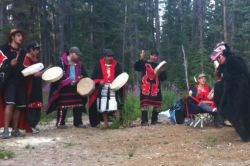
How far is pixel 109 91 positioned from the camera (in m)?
9.99

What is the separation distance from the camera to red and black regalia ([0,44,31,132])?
859 cm

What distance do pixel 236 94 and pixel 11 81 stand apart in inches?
158

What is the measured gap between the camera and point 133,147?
7.71m

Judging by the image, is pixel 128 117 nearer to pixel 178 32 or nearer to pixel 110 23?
pixel 110 23

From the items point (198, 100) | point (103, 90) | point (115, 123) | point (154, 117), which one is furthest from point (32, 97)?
point (198, 100)

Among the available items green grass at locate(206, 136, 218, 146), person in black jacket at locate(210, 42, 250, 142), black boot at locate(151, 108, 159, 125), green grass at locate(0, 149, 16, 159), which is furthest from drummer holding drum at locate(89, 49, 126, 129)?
green grass at locate(0, 149, 16, 159)

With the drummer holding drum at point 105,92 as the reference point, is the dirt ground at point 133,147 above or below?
below

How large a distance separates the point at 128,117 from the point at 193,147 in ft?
9.56

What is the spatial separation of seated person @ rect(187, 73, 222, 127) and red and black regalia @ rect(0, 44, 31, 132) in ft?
11.3

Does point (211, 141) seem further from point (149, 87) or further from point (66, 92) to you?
point (66, 92)

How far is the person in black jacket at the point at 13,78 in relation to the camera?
8609 mm

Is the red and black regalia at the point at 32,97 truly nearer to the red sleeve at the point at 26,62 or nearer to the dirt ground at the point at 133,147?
the red sleeve at the point at 26,62

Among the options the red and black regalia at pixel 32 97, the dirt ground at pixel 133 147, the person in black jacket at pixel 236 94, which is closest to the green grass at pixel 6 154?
the dirt ground at pixel 133 147

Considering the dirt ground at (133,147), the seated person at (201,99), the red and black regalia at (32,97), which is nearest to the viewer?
the dirt ground at (133,147)
